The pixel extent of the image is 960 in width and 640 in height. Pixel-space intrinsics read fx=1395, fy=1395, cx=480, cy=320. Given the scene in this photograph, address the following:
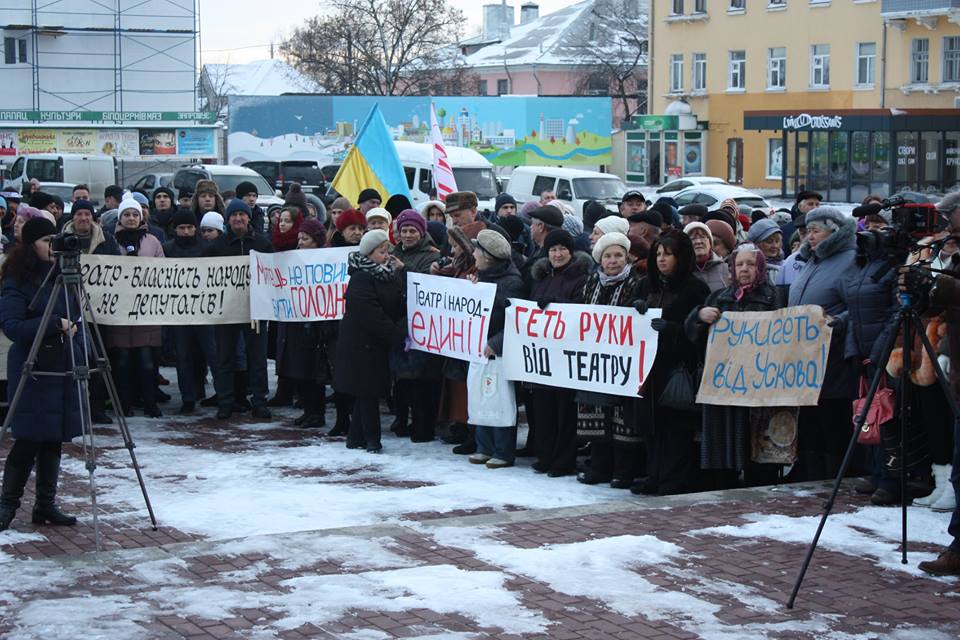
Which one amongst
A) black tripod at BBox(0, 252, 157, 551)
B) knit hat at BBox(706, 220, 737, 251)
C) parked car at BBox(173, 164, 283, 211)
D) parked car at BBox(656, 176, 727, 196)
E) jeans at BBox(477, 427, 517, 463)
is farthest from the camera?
parked car at BBox(656, 176, 727, 196)

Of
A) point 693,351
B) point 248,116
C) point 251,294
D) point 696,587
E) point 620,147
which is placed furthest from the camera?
point 620,147

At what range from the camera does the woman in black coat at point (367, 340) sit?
11.1 metres

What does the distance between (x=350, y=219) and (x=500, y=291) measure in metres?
2.23

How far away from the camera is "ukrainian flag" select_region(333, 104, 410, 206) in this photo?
15742 mm

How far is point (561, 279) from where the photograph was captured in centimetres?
1038

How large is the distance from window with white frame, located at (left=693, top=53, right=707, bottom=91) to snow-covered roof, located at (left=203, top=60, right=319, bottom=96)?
103ft

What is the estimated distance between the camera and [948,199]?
7.62 m

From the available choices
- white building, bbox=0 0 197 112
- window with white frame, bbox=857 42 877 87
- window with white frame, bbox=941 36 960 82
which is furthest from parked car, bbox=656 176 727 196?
white building, bbox=0 0 197 112

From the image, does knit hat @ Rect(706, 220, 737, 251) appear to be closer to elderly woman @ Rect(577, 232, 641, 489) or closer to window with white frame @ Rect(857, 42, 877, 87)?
elderly woman @ Rect(577, 232, 641, 489)

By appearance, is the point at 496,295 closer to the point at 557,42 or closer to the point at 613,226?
the point at 613,226

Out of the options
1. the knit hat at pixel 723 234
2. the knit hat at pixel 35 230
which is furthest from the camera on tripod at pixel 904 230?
the knit hat at pixel 35 230

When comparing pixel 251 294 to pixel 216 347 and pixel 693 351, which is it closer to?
pixel 216 347

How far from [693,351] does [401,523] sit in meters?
2.50

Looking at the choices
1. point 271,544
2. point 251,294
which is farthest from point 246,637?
point 251,294
